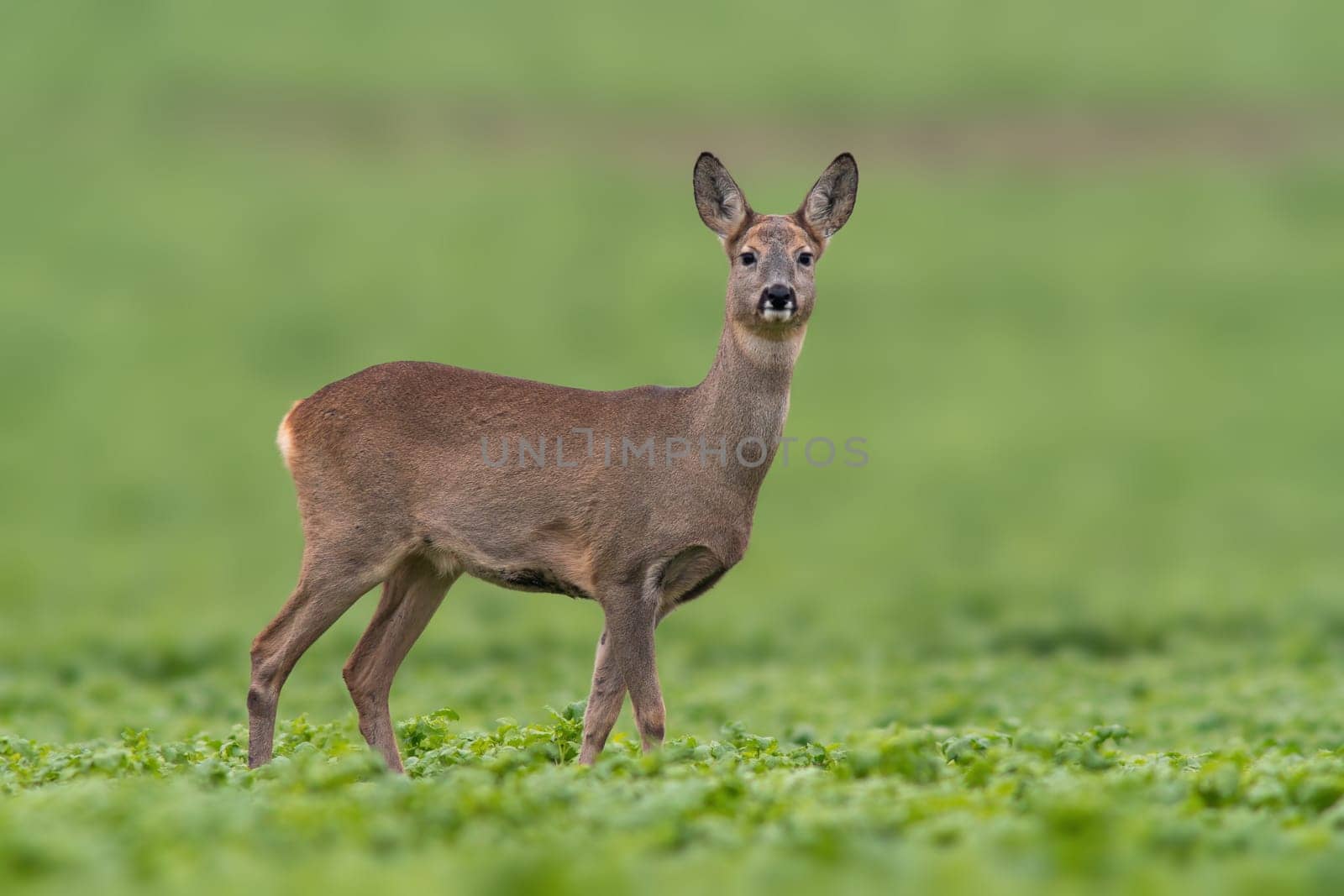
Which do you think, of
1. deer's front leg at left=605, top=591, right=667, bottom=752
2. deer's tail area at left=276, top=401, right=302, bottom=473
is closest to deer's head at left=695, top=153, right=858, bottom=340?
deer's front leg at left=605, top=591, right=667, bottom=752

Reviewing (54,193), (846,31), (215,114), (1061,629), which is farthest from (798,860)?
(846,31)

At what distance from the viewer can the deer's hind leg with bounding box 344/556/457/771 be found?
31.6ft

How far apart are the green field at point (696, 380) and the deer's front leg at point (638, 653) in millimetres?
254

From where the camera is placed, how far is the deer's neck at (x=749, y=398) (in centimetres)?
927

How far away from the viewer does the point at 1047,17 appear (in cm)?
5350

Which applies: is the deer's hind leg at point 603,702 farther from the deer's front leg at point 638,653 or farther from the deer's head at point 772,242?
the deer's head at point 772,242

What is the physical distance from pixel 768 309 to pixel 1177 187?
117ft

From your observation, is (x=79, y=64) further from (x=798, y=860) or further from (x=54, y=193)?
(x=798, y=860)

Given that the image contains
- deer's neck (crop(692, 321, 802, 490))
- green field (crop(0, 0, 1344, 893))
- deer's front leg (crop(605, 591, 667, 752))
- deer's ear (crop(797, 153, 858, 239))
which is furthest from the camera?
deer's ear (crop(797, 153, 858, 239))

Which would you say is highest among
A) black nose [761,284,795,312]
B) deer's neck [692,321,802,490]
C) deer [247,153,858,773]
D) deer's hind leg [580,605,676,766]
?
black nose [761,284,795,312]

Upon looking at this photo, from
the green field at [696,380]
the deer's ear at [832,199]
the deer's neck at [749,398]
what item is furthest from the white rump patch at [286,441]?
the deer's ear at [832,199]

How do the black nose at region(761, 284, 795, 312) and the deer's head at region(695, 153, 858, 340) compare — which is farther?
the deer's head at region(695, 153, 858, 340)

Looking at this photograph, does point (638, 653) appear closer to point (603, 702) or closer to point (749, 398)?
point (603, 702)

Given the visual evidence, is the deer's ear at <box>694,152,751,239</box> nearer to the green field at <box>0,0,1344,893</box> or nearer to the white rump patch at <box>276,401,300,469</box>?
the white rump patch at <box>276,401,300,469</box>
